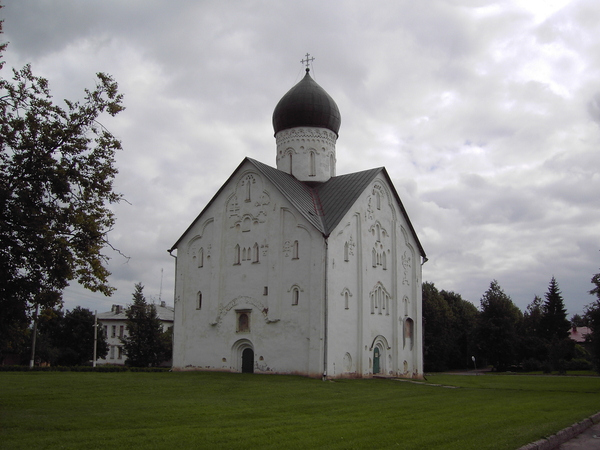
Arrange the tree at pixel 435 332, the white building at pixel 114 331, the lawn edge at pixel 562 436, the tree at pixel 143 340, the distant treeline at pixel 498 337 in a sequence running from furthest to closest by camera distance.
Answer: the white building at pixel 114 331, the tree at pixel 435 332, the distant treeline at pixel 498 337, the tree at pixel 143 340, the lawn edge at pixel 562 436

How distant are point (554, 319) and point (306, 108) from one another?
3736 cm

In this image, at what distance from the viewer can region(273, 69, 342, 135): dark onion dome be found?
3328 cm

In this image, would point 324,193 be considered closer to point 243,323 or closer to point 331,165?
point 331,165

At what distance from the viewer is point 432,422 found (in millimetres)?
10641

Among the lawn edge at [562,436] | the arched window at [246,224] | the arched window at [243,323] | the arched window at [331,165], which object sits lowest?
the lawn edge at [562,436]

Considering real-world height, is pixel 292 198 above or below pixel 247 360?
above

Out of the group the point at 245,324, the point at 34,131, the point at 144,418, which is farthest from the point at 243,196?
the point at 144,418

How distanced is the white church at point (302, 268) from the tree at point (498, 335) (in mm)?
20427

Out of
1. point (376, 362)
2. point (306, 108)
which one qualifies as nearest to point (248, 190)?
point (306, 108)

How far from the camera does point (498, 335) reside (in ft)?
164

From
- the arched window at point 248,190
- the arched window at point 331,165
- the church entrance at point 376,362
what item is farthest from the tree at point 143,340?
the church entrance at point 376,362

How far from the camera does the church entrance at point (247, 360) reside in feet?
91.0

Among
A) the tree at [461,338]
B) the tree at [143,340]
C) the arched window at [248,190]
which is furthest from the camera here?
the tree at [461,338]

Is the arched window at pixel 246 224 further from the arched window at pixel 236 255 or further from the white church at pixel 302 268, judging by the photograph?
the arched window at pixel 236 255
